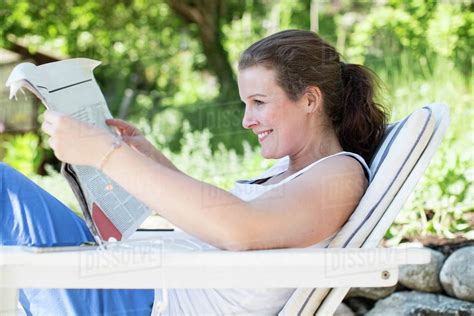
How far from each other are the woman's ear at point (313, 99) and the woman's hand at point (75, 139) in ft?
2.23

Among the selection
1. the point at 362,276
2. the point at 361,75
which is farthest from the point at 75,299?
the point at 361,75

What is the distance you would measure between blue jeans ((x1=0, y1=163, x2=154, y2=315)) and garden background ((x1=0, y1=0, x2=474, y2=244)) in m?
1.00

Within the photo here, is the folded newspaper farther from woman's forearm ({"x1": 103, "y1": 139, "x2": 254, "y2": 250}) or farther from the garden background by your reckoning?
the garden background

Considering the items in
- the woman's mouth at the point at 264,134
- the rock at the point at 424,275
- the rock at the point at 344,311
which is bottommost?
the rock at the point at 344,311

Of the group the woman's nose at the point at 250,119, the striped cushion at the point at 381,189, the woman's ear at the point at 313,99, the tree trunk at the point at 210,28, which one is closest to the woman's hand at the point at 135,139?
the woman's nose at the point at 250,119

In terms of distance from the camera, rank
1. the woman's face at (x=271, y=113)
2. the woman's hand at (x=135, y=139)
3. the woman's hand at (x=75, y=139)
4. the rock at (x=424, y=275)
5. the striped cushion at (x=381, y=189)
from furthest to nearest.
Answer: the rock at (x=424, y=275)
the woman's hand at (x=135, y=139)
the woman's face at (x=271, y=113)
the striped cushion at (x=381, y=189)
the woman's hand at (x=75, y=139)

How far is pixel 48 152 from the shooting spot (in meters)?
9.26

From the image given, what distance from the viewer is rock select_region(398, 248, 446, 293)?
327 centimetres

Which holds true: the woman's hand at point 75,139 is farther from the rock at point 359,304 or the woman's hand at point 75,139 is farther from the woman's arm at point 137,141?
the rock at point 359,304

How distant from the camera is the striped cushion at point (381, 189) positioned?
1.78 metres

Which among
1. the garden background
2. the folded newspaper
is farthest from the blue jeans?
the garden background

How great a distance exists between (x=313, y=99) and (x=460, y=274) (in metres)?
1.42

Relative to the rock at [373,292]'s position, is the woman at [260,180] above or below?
above

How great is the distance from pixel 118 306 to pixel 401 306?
5.21 ft
